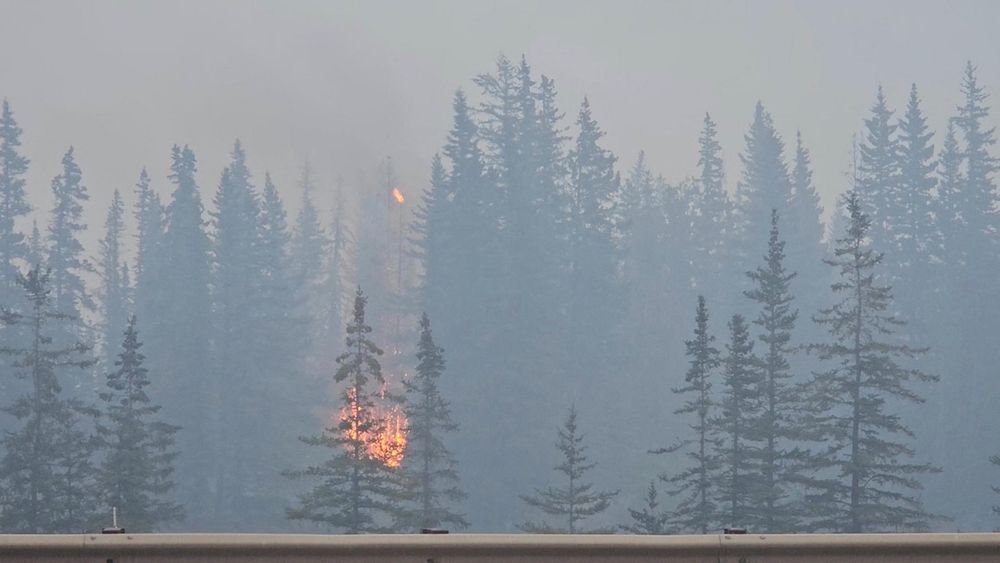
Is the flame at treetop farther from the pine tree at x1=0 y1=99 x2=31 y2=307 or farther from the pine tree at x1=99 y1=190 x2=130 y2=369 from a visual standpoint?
the pine tree at x1=0 y1=99 x2=31 y2=307

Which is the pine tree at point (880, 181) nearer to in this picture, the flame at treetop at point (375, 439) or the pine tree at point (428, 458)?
the pine tree at point (428, 458)

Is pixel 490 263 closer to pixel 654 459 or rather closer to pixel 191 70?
pixel 654 459

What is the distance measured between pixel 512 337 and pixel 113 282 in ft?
111

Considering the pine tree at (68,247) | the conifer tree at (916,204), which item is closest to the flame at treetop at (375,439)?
the pine tree at (68,247)

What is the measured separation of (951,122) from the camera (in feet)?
385

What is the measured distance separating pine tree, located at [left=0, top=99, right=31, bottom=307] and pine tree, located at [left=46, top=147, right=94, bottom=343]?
2497mm

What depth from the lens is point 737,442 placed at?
2931 inches

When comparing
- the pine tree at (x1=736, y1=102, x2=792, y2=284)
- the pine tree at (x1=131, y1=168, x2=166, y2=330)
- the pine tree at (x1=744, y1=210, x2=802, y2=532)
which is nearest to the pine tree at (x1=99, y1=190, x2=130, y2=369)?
the pine tree at (x1=131, y1=168, x2=166, y2=330)

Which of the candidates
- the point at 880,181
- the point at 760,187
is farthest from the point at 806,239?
the point at 880,181

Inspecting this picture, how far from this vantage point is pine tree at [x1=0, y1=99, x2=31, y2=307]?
99.7 m

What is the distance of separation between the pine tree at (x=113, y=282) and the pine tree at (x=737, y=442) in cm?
5043
